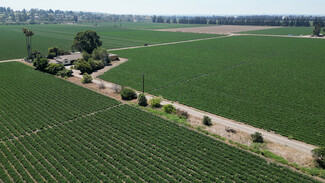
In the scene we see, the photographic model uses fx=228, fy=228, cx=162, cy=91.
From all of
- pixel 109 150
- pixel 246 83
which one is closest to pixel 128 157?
Answer: pixel 109 150

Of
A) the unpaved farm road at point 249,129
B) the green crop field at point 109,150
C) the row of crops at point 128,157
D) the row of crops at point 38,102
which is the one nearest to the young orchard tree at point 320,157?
the unpaved farm road at point 249,129

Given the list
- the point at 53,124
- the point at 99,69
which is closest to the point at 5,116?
the point at 53,124

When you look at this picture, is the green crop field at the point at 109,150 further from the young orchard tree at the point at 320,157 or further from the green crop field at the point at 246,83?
the green crop field at the point at 246,83

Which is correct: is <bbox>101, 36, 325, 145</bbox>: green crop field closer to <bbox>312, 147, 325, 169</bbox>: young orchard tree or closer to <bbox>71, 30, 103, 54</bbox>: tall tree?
<bbox>312, 147, 325, 169</bbox>: young orchard tree

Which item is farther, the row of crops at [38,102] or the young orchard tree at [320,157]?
the row of crops at [38,102]

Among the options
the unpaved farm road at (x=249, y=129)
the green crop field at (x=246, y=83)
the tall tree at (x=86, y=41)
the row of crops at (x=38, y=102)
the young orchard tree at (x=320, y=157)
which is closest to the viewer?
the young orchard tree at (x=320, y=157)

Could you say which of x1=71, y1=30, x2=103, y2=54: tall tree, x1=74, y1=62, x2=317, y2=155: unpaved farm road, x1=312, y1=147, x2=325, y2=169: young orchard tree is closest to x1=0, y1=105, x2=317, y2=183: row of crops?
x1=312, y1=147, x2=325, y2=169: young orchard tree

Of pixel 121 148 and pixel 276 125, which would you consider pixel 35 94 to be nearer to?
pixel 121 148
